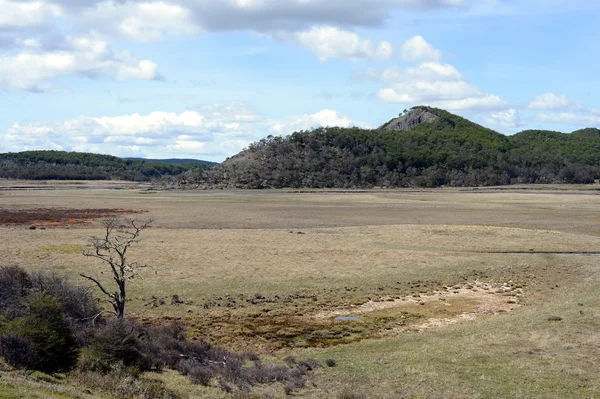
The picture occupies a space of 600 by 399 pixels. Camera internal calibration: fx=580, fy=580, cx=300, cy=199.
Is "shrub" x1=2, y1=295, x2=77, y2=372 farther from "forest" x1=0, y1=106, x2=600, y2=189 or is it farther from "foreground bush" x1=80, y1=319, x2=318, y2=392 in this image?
"forest" x1=0, y1=106, x2=600, y2=189

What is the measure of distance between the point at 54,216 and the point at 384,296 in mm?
46566

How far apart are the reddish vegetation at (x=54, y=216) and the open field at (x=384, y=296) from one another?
164cm

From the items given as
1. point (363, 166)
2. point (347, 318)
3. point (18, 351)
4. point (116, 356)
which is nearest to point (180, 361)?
point (116, 356)

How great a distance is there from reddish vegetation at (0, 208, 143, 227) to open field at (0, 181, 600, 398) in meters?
1.64

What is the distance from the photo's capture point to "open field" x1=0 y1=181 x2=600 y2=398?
49.6 feet

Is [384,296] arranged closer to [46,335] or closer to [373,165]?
[46,335]

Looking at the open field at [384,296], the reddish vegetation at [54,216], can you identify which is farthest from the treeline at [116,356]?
the reddish vegetation at [54,216]

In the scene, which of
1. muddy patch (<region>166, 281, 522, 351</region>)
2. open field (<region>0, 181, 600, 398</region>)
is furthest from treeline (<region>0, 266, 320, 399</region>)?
muddy patch (<region>166, 281, 522, 351</region>)

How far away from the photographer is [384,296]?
25594 millimetres

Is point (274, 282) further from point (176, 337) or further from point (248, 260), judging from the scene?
point (176, 337)

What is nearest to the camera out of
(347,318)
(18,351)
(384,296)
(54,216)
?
(18,351)

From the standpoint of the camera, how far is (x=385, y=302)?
24.5 metres

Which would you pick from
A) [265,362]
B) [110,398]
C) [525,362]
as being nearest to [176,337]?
[265,362]

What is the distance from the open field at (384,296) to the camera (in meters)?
15.1
